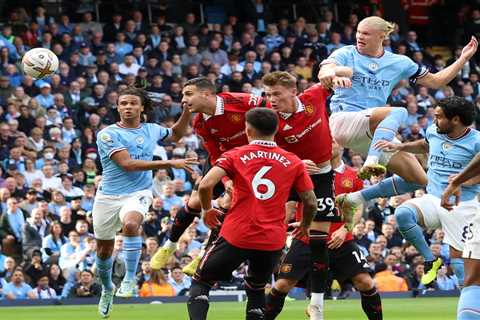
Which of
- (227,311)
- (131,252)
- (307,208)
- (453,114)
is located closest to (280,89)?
(307,208)

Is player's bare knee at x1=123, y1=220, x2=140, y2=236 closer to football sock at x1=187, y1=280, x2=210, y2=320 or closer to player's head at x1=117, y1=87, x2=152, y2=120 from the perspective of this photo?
player's head at x1=117, y1=87, x2=152, y2=120

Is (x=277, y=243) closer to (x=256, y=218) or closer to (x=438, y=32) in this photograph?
(x=256, y=218)

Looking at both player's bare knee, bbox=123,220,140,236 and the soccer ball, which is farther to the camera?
the soccer ball

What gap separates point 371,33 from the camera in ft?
45.7

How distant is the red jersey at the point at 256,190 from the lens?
1111cm

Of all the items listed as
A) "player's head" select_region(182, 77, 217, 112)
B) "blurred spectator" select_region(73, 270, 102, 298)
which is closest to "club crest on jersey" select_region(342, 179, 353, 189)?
"player's head" select_region(182, 77, 217, 112)

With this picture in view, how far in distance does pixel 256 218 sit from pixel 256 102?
7.67ft

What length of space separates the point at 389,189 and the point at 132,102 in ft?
11.9

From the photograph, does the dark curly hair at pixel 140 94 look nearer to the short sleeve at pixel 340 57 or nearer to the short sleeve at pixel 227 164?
the short sleeve at pixel 340 57

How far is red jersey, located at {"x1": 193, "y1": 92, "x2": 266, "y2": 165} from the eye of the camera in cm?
1312

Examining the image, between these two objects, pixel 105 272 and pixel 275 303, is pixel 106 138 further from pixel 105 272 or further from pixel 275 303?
pixel 275 303

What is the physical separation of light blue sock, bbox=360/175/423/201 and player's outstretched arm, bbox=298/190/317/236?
322cm

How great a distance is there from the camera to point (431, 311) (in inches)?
723

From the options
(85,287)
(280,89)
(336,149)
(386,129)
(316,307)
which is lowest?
(85,287)
